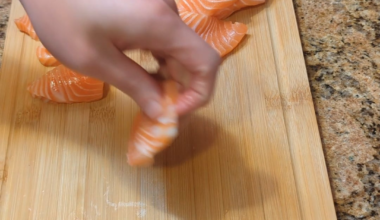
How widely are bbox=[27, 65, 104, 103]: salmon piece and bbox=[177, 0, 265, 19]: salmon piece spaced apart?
36cm

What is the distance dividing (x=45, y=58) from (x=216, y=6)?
52 centimetres

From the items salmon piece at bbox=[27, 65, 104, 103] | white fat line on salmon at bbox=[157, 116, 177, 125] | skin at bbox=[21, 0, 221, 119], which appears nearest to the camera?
skin at bbox=[21, 0, 221, 119]

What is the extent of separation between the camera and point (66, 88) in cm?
107

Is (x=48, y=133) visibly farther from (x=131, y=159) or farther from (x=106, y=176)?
(x=131, y=159)

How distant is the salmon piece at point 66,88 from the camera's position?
1065mm

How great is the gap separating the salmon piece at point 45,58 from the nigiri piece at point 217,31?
1.32 feet

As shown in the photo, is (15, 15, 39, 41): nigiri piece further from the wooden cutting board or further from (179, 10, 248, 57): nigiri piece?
(179, 10, 248, 57): nigiri piece

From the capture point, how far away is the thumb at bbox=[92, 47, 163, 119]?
686 millimetres

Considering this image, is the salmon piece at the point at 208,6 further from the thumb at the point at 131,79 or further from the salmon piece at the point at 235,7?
the thumb at the point at 131,79

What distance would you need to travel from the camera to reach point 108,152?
103 cm

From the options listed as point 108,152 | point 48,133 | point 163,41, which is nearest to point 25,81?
point 48,133

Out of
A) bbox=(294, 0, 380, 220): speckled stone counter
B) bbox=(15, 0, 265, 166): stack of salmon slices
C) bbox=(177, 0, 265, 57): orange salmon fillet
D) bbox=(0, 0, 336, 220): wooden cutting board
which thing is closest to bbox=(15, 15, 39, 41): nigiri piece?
bbox=(15, 0, 265, 166): stack of salmon slices

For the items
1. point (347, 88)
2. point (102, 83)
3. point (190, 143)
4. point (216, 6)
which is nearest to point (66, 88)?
point (102, 83)

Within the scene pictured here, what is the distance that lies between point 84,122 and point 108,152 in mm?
115
